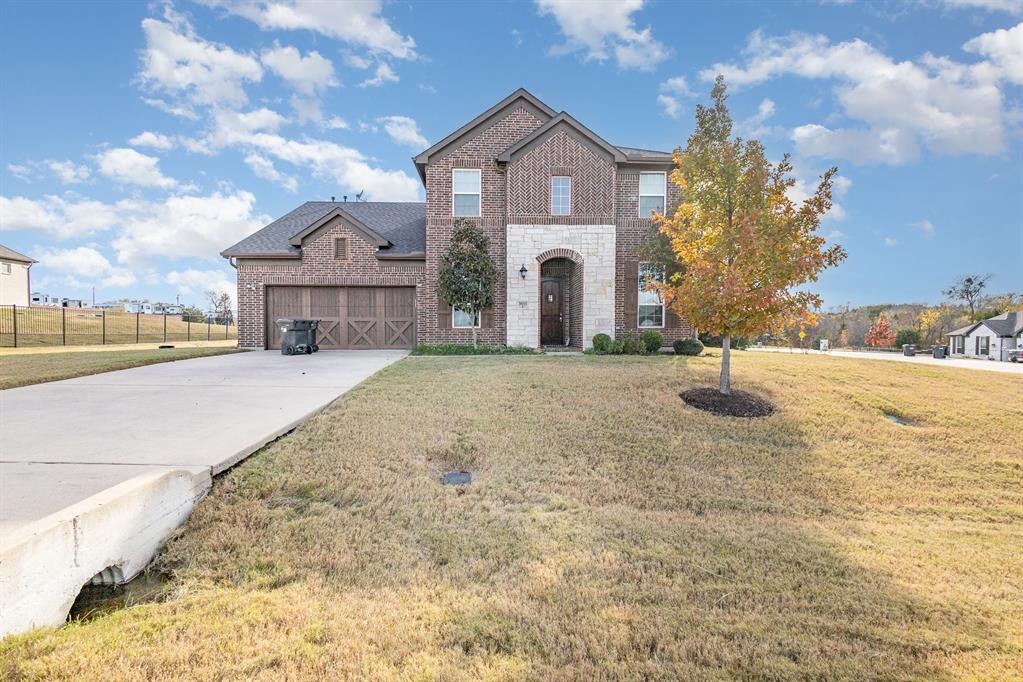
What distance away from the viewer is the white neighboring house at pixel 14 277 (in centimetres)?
3042

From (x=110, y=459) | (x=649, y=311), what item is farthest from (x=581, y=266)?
(x=110, y=459)

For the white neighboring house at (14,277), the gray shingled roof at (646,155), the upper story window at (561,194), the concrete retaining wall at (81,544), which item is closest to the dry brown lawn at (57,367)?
the concrete retaining wall at (81,544)

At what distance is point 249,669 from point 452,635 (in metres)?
1.00

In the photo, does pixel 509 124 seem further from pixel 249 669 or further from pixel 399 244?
pixel 249 669

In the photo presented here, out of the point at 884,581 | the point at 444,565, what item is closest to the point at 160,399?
the point at 444,565

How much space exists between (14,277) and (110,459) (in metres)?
41.8

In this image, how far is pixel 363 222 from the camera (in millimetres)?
16859

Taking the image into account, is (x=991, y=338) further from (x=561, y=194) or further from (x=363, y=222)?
(x=363, y=222)

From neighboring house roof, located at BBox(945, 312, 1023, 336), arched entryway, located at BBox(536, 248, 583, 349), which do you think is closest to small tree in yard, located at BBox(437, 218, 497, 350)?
arched entryway, located at BBox(536, 248, 583, 349)

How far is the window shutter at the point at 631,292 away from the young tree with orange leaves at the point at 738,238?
6.63 m

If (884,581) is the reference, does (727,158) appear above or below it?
above

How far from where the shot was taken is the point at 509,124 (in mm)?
14773

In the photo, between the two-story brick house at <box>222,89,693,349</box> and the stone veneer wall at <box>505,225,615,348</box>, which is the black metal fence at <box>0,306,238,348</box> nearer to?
the two-story brick house at <box>222,89,693,349</box>

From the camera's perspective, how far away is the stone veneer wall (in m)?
14.3
